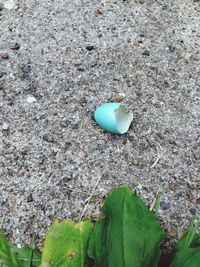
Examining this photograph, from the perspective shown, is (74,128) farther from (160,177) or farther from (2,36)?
(2,36)

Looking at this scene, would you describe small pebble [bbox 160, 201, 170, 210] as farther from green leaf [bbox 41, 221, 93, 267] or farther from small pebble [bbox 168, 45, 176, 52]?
small pebble [bbox 168, 45, 176, 52]

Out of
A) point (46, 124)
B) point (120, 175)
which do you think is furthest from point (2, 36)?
point (120, 175)

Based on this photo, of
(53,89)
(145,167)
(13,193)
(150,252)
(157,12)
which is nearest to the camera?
(150,252)

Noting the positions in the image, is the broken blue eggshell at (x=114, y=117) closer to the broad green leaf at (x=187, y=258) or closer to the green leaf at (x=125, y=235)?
the green leaf at (x=125, y=235)

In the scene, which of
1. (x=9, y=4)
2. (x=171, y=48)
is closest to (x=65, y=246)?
(x=171, y=48)

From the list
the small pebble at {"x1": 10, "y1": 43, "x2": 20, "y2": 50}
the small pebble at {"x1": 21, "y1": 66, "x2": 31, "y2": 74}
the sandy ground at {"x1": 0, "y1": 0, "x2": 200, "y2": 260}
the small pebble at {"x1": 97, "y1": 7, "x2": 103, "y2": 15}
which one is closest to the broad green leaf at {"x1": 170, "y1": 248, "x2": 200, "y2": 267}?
the sandy ground at {"x1": 0, "y1": 0, "x2": 200, "y2": 260}

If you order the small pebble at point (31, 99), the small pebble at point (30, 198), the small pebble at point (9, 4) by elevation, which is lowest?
the small pebble at point (30, 198)

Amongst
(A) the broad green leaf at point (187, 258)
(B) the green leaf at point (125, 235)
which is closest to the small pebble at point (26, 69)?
(B) the green leaf at point (125, 235)
